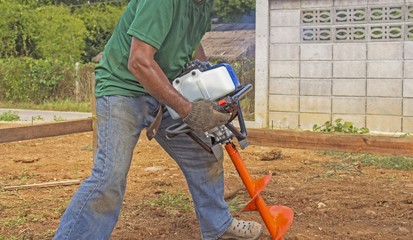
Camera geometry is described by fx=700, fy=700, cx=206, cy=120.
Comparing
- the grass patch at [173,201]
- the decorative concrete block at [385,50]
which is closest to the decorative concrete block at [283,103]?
the decorative concrete block at [385,50]

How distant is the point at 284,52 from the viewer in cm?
1069

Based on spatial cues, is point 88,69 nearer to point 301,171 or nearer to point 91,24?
point 91,24

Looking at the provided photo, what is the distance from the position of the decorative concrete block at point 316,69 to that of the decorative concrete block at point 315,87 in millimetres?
76

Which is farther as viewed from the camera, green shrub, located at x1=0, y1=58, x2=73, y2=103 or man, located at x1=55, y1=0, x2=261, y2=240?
green shrub, located at x1=0, y1=58, x2=73, y2=103

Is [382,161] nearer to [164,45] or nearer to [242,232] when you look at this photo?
[242,232]

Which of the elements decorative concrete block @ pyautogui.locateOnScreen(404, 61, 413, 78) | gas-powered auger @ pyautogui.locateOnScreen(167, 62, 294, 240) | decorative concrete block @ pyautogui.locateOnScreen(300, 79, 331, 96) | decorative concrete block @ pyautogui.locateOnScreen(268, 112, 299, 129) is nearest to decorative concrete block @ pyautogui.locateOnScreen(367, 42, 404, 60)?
decorative concrete block @ pyautogui.locateOnScreen(404, 61, 413, 78)

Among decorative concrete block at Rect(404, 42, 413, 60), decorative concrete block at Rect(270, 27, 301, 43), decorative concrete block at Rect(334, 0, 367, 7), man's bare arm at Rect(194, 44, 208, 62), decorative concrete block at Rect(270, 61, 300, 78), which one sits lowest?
man's bare arm at Rect(194, 44, 208, 62)

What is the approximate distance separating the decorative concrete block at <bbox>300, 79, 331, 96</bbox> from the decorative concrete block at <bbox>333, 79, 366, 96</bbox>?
12 cm

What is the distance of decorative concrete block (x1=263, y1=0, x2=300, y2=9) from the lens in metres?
10.6

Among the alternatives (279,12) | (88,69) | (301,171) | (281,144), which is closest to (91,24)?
(88,69)

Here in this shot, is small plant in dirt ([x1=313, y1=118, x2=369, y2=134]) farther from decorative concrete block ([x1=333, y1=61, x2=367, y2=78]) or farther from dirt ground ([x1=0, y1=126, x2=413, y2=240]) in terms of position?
dirt ground ([x1=0, y1=126, x2=413, y2=240])

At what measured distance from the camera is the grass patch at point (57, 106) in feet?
64.3

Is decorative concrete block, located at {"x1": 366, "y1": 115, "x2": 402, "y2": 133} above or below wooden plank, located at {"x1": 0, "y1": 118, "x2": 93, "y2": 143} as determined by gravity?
below

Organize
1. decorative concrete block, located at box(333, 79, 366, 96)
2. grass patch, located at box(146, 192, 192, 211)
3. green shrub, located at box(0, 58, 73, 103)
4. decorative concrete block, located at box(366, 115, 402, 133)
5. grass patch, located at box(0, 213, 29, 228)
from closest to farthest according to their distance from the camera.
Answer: grass patch, located at box(0, 213, 29, 228), grass patch, located at box(146, 192, 192, 211), decorative concrete block, located at box(366, 115, 402, 133), decorative concrete block, located at box(333, 79, 366, 96), green shrub, located at box(0, 58, 73, 103)
